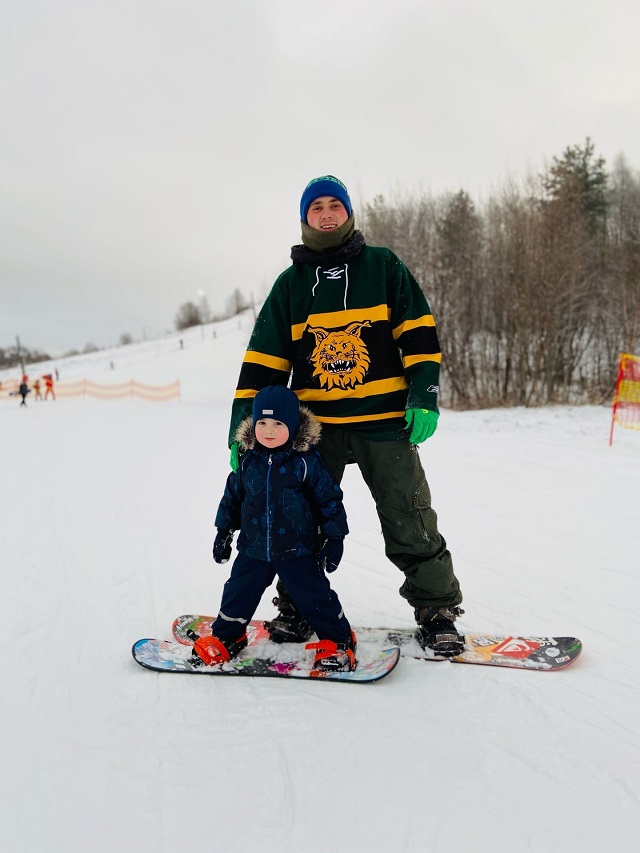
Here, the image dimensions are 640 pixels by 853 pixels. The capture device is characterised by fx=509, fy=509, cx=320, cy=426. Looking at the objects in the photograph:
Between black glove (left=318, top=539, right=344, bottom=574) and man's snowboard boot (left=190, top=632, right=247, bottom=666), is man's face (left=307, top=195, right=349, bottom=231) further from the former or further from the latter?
man's snowboard boot (left=190, top=632, right=247, bottom=666)

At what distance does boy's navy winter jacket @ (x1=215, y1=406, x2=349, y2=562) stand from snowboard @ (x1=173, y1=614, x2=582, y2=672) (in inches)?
22.1

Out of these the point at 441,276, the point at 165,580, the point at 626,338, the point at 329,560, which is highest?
the point at 441,276

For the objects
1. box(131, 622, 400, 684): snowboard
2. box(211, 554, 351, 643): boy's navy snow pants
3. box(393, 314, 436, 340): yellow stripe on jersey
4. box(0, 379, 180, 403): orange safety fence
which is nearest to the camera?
box(131, 622, 400, 684): snowboard

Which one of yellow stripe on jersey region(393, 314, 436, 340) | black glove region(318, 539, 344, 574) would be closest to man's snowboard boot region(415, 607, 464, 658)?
black glove region(318, 539, 344, 574)

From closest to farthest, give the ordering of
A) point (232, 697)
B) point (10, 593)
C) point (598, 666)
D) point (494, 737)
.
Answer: point (494, 737), point (232, 697), point (598, 666), point (10, 593)

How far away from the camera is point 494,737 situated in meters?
1.67

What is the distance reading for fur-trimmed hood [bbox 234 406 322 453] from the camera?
2.20 meters

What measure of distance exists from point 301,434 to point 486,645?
125cm

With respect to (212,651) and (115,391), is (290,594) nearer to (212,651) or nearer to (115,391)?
(212,651)

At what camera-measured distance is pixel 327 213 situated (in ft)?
7.62

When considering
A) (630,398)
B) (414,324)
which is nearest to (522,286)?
(630,398)

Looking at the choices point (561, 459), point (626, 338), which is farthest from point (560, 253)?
point (561, 459)

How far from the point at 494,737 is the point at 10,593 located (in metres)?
2.69

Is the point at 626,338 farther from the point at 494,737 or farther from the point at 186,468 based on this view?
the point at 494,737
